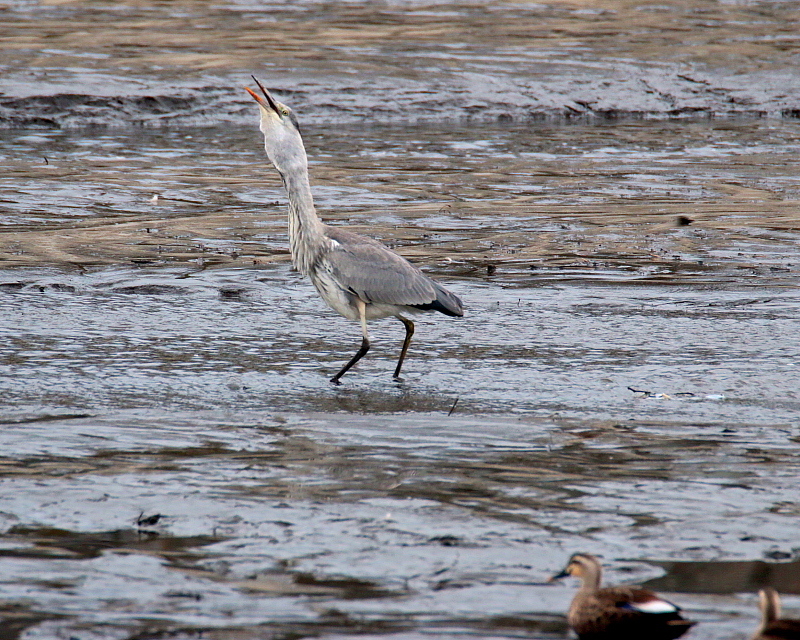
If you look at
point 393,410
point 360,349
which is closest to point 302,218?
point 360,349

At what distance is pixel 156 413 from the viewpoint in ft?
20.6

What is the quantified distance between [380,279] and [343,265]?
10.0 inches

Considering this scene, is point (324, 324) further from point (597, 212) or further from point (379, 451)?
point (597, 212)

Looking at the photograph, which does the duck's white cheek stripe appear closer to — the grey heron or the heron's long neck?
the grey heron

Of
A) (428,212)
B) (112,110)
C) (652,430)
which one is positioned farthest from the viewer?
(112,110)

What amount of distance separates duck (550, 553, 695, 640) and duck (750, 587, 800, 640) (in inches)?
12.0

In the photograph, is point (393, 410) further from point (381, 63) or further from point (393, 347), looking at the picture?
point (381, 63)

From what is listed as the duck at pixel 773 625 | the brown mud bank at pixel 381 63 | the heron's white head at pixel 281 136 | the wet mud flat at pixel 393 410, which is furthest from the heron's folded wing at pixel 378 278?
the brown mud bank at pixel 381 63

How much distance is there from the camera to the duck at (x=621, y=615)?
374 cm

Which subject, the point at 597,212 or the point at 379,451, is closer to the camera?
the point at 379,451

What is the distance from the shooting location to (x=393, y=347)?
8211mm

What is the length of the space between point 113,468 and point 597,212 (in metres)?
7.45

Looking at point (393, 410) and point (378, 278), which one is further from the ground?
point (378, 278)

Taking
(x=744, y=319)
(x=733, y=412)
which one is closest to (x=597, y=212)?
(x=744, y=319)
